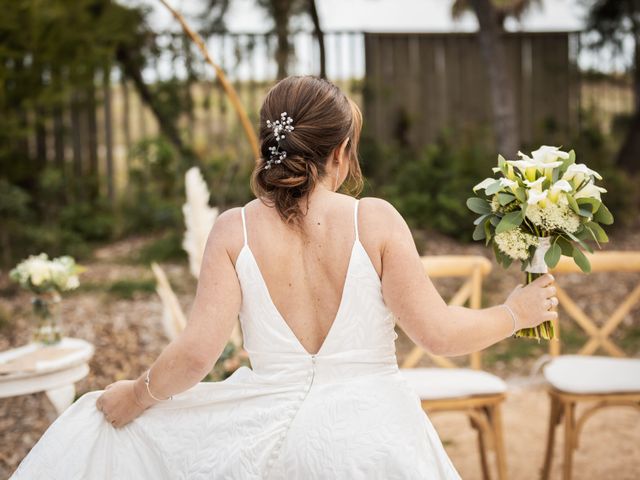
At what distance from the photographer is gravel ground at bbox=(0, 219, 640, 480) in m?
3.67

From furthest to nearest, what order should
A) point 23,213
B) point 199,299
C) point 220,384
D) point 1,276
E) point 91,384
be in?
point 23,213 < point 1,276 < point 91,384 < point 220,384 < point 199,299

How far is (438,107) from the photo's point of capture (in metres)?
9.07

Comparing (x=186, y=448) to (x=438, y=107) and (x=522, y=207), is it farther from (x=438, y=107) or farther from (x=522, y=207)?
(x=438, y=107)

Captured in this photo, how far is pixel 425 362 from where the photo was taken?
546cm

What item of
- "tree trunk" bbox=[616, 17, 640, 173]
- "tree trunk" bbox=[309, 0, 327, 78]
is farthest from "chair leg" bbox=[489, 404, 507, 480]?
"tree trunk" bbox=[616, 17, 640, 173]

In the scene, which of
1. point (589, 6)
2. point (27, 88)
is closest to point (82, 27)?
point (27, 88)

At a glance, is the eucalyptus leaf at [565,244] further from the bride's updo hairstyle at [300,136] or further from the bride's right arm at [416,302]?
the bride's updo hairstyle at [300,136]

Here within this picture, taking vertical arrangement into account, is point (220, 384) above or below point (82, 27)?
below

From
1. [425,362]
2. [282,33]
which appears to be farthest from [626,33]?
[425,362]

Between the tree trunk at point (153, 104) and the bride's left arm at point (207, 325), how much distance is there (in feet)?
21.3

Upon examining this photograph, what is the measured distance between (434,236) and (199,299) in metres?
5.86

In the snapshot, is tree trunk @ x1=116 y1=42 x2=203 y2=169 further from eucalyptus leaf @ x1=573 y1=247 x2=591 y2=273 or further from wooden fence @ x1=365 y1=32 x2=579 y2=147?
eucalyptus leaf @ x1=573 y1=247 x2=591 y2=273

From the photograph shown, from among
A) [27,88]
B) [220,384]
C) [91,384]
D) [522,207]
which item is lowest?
[91,384]

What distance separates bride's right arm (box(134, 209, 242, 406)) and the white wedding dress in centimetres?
4
